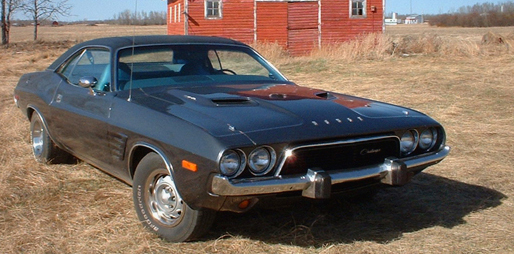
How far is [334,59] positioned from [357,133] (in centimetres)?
1299

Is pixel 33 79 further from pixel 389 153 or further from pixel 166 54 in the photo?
pixel 389 153

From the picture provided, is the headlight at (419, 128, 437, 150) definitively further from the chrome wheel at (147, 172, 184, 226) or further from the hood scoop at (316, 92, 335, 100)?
the chrome wheel at (147, 172, 184, 226)

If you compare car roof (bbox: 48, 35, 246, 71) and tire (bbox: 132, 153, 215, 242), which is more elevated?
car roof (bbox: 48, 35, 246, 71)

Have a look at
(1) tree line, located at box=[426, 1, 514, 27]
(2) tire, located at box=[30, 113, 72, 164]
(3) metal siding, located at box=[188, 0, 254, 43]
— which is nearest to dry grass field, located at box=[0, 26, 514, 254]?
(2) tire, located at box=[30, 113, 72, 164]

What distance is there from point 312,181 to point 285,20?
1951 centimetres

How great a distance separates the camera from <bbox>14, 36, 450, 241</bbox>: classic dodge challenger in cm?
340

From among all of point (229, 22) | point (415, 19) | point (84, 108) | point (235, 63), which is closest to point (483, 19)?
point (415, 19)

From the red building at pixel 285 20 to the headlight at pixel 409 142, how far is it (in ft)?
60.6

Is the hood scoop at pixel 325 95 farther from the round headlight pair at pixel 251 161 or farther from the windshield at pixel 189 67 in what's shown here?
the round headlight pair at pixel 251 161

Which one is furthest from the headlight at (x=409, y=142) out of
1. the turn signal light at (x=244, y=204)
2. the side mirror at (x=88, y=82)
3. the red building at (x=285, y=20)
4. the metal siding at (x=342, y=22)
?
the metal siding at (x=342, y=22)

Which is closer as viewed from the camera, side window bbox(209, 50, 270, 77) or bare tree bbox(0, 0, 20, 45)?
side window bbox(209, 50, 270, 77)

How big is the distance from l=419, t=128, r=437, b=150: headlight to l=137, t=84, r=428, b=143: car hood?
0.41 feet

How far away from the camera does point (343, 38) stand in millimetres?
22812

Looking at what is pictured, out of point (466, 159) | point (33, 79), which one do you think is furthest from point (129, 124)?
point (466, 159)
